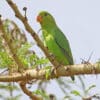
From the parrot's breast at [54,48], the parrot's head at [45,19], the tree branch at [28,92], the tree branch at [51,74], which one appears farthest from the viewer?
the parrot's head at [45,19]

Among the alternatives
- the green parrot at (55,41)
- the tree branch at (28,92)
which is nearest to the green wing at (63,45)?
the green parrot at (55,41)

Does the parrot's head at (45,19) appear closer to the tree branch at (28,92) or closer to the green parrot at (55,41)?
the green parrot at (55,41)

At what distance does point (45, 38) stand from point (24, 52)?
3.67ft

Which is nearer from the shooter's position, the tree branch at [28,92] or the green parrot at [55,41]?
the tree branch at [28,92]

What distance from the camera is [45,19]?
4.74m

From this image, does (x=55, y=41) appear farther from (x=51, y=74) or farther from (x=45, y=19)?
(x=51, y=74)

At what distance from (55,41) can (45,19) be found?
39 cm

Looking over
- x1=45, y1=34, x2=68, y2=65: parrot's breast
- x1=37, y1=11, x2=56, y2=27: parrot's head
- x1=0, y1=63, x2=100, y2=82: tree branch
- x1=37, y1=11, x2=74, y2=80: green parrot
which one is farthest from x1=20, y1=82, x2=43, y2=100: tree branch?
x1=37, y1=11, x2=56, y2=27: parrot's head

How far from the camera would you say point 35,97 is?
3.04 m

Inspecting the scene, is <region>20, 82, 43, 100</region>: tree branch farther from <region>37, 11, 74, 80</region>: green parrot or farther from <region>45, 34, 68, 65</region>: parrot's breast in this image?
<region>45, 34, 68, 65</region>: parrot's breast

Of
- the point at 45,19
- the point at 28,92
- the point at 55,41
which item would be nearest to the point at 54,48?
the point at 55,41

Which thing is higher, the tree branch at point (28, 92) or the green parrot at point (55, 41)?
the green parrot at point (55, 41)

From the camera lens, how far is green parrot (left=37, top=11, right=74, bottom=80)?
432 centimetres

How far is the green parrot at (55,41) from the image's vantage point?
4316mm
